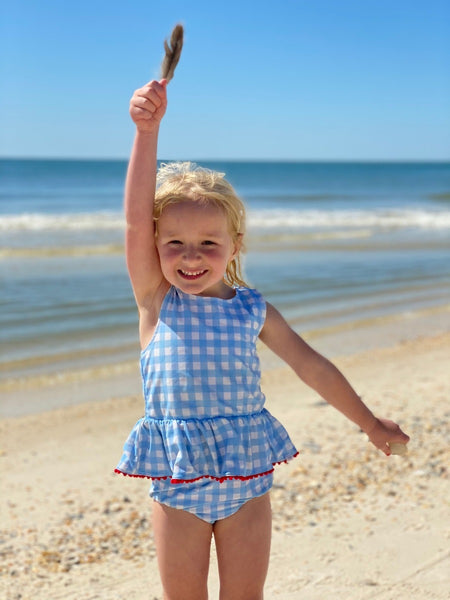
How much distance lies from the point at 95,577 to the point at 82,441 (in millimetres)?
1858

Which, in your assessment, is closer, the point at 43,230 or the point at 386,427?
the point at 386,427

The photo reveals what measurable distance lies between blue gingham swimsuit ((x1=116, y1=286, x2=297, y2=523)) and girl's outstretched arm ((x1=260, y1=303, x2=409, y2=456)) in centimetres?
7

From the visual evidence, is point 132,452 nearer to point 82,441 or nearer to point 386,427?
point 386,427

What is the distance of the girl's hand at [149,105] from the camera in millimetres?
2070

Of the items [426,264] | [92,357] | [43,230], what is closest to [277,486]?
[92,357]

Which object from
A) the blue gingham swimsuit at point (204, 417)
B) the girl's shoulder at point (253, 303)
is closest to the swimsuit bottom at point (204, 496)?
the blue gingham swimsuit at point (204, 417)

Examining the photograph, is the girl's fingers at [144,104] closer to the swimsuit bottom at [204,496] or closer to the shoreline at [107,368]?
the swimsuit bottom at [204,496]

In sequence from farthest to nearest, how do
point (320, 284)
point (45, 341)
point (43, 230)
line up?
1. point (43, 230)
2. point (320, 284)
3. point (45, 341)

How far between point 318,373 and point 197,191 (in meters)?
0.62

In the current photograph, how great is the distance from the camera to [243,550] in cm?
209

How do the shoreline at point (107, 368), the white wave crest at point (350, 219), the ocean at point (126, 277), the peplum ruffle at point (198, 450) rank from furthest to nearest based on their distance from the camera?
1. the white wave crest at point (350, 219)
2. the ocean at point (126, 277)
3. the shoreline at point (107, 368)
4. the peplum ruffle at point (198, 450)

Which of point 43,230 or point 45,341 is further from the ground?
point 43,230

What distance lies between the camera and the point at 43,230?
21438 mm

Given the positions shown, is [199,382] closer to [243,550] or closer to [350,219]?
[243,550]
